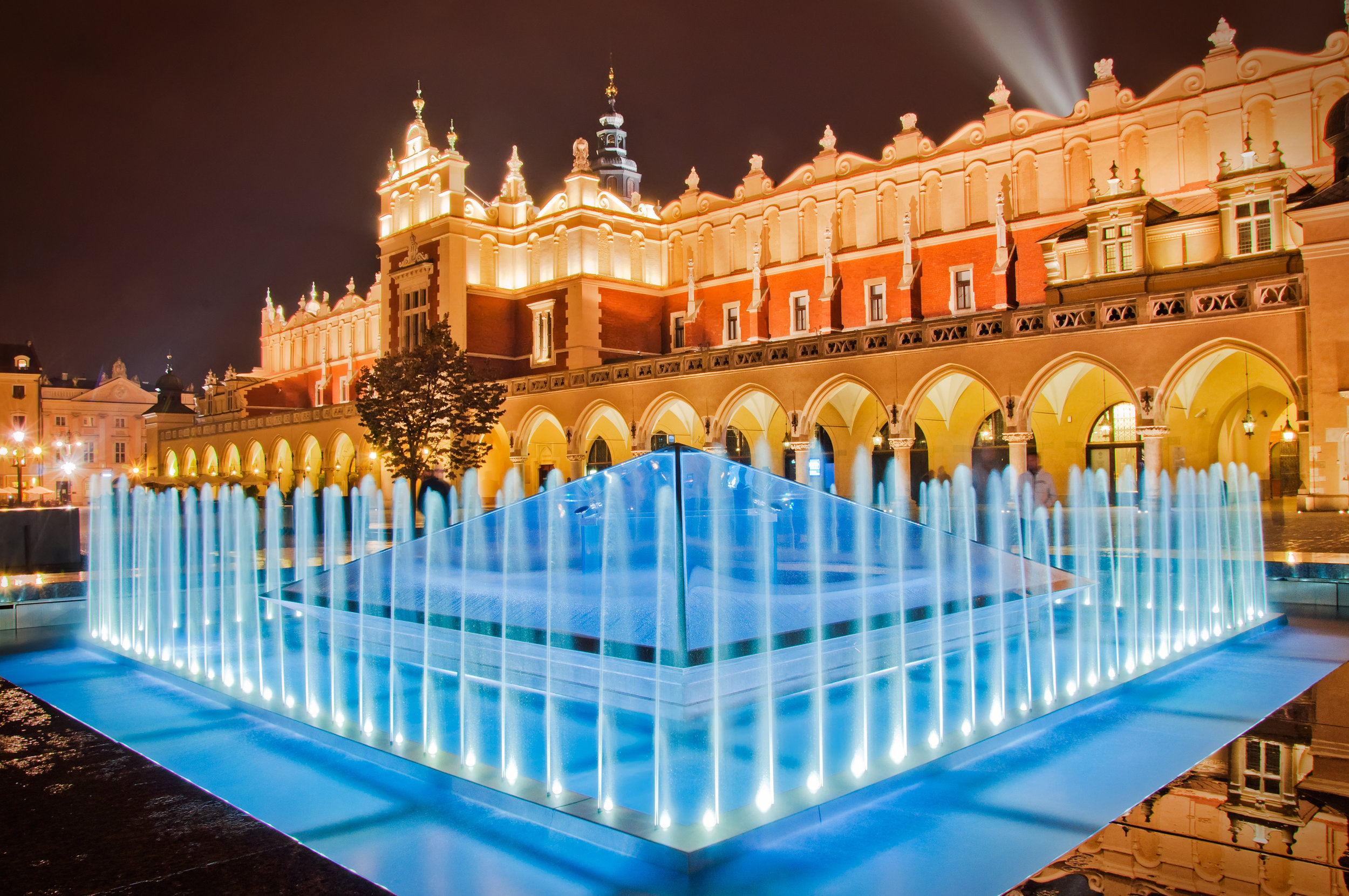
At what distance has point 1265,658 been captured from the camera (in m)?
7.95

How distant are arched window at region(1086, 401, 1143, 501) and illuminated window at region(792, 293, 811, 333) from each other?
11388 millimetres

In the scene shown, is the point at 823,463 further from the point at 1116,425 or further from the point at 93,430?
the point at 93,430

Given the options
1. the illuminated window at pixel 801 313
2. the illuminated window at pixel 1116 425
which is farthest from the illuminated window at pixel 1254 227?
the illuminated window at pixel 801 313

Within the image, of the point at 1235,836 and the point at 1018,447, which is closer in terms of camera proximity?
the point at 1235,836

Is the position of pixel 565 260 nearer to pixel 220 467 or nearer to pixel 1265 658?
pixel 220 467

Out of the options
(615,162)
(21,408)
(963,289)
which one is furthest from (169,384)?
(963,289)

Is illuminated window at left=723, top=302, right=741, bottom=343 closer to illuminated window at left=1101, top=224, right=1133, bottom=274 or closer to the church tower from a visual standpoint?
illuminated window at left=1101, top=224, right=1133, bottom=274

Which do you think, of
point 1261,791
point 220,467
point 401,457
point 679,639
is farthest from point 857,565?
point 220,467

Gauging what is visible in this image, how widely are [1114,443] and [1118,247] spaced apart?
217 inches

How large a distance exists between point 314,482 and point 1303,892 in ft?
159

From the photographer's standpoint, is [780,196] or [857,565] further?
[780,196]

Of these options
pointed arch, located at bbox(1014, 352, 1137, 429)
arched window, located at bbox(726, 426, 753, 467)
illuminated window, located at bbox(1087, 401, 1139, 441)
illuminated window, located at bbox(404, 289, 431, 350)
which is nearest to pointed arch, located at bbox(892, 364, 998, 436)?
pointed arch, located at bbox(1014, 352, 1137, 429)

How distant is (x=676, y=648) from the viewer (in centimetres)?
632

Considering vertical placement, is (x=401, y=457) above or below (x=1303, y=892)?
above
